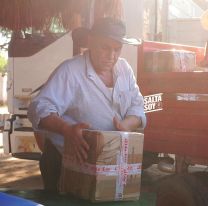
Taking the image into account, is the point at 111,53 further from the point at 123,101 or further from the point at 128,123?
the point at 128,123

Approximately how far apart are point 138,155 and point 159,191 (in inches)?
30.8

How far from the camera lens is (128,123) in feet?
9.43

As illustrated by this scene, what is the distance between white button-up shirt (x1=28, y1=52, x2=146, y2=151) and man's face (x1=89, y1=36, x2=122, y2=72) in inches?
2.0

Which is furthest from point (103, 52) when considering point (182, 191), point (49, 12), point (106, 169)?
point (49, 12)

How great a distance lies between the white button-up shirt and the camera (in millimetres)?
2770

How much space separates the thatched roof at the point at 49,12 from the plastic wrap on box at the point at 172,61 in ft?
2.06

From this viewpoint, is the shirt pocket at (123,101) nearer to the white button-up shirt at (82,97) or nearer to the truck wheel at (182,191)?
the white button-up shirt at (82,97)

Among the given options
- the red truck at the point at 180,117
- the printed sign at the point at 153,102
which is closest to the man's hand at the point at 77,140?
the red truck at the point at 180,117

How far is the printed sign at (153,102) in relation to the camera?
14.1 ft

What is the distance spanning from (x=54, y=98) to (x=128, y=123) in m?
0.46

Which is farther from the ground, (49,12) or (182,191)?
(49,12)

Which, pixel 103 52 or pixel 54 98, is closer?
pixel 54 98

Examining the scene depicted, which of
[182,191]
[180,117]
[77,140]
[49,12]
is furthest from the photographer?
[180,117]

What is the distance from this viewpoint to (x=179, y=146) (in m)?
4.16
